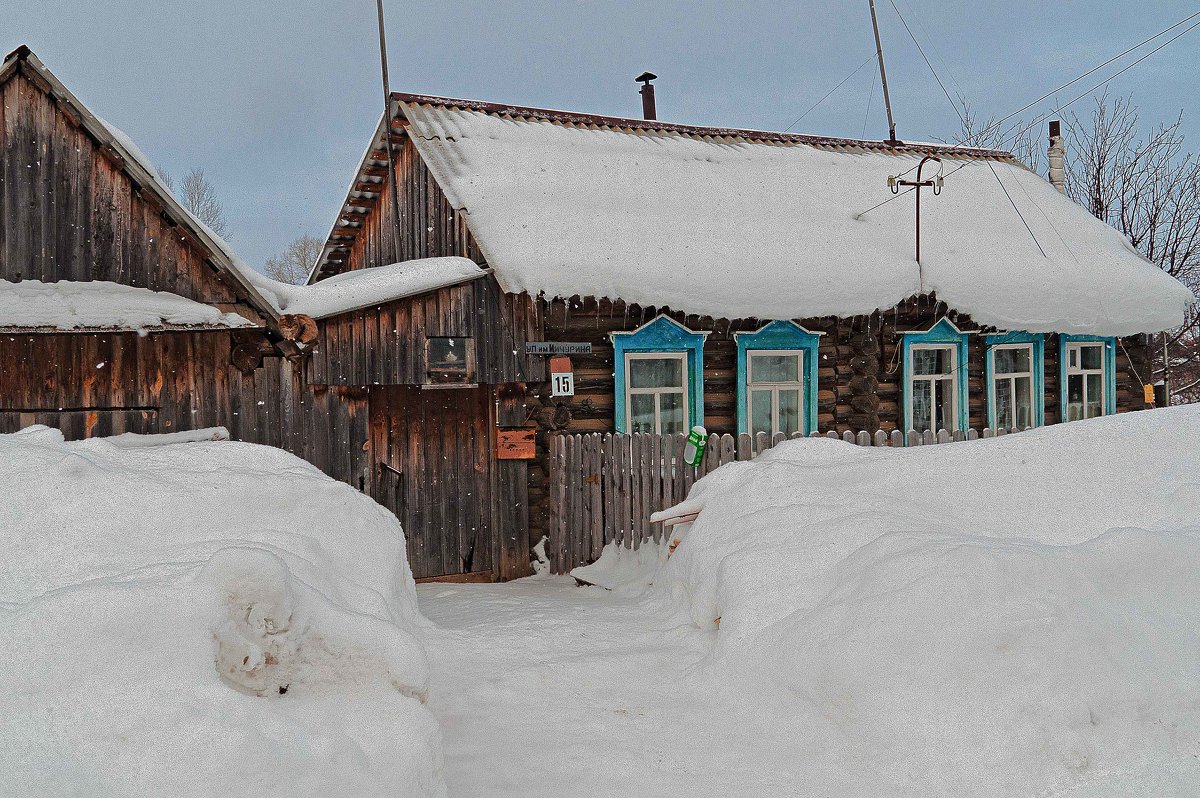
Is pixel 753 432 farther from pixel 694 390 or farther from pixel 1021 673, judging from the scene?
pixel 1021 673

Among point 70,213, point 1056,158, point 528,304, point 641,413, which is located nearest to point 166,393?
point 70,213

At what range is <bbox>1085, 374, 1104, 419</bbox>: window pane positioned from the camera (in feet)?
44.3

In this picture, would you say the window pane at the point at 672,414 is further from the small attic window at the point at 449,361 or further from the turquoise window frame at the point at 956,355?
the turquoise window frame at the point at 956,355

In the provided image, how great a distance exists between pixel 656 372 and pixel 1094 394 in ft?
26.8

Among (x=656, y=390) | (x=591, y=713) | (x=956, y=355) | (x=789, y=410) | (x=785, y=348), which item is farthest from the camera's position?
(x=956, y=355)

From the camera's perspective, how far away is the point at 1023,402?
13.0m

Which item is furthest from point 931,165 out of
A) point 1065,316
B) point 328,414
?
point 328,414

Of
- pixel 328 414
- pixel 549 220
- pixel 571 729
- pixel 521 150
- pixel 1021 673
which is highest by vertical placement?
pixel 521 150

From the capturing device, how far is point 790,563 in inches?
200

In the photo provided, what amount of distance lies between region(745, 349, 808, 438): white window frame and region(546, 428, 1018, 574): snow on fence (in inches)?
84.8

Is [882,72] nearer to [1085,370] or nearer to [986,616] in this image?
[1085,370]

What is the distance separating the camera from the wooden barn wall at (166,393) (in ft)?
25.0

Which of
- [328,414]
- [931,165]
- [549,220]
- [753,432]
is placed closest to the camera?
[328,414]

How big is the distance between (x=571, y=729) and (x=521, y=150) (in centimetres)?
932
